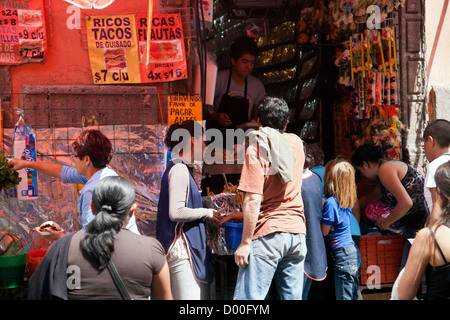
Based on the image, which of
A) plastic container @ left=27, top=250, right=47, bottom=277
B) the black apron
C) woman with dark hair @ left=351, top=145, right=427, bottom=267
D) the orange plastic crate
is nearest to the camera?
plastic container @ left=27, top=250, right=47, bottom=277

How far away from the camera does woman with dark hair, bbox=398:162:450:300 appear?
8.79 feet

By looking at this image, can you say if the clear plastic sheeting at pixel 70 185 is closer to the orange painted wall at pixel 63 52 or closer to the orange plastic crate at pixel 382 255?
the orange painted wall at pixel 63 52

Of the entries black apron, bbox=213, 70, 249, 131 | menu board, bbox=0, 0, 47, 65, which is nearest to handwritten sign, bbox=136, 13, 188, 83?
menu board, bbox=0, 0, 47, 65

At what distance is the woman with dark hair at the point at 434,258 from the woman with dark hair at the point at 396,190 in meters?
2.04

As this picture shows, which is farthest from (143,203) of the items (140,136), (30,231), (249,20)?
(249,20)

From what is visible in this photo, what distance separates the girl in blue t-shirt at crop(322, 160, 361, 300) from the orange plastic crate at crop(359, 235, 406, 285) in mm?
413

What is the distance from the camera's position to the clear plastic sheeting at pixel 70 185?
462 cm

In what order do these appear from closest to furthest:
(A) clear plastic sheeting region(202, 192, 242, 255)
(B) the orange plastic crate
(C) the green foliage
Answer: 1. (C) the green foliage
2. (A) clear plastic sheeting region(202, 192, 242, 255)
3. (B) the orange plastic crate

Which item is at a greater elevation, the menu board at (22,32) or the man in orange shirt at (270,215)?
the menu board at (22,32)

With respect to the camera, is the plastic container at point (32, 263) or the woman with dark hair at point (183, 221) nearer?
the woman with dark hair at point (183, 221)

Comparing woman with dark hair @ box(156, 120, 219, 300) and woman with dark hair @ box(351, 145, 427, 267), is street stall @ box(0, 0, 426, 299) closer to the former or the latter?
woman with dark hair @ box(351, 145, 427, 267)

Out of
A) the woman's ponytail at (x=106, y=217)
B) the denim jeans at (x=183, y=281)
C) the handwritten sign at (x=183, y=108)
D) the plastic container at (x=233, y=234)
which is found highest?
the handwritten sign at (x=183, y=108)

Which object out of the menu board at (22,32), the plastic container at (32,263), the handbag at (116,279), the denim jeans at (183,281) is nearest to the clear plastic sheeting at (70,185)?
the plastic container at (32,263)

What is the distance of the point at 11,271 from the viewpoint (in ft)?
13.4
